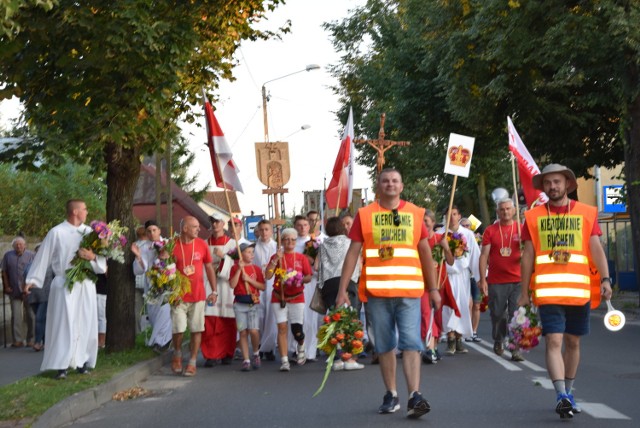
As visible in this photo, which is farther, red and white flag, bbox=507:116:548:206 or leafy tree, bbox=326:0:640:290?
leafy tree, bbox=326:0:640:290

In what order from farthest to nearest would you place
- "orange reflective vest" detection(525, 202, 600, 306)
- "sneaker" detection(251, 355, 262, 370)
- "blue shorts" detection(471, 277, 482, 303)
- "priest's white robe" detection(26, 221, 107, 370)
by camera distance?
"blue shorts" detection(471, 277, 482, 303) < "sneaker" detection(251, 355, 262, 370) < "priest's white robe" detection(26, 221, 107, 370) < "orange reflective vest" detection(525, 202, 600, 306)

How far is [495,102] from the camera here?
99.0 ft

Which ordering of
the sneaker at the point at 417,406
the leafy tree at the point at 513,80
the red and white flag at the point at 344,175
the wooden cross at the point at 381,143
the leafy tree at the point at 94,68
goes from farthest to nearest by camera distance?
the wooden cross at the point at 381,143, the leafy tree at the point at 513,80, the red and white flag at the point at 344,175, the leafy tree at the point at 94,68, the sneaker at the point at 417,406

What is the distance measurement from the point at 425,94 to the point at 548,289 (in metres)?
27.3

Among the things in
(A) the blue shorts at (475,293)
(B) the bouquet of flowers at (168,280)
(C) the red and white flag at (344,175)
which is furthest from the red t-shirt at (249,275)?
(A) the blue shorts at (475,293)

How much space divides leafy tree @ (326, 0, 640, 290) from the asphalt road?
34.4 ft

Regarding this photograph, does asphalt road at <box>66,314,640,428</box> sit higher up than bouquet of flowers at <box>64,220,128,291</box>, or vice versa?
bouquet of flowers at <box>64,220,128,291</box>

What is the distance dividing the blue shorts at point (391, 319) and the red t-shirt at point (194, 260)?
4907mm

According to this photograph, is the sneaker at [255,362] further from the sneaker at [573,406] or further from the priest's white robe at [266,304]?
the sneaker at [573,406]

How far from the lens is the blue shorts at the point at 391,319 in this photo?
9.19 metres

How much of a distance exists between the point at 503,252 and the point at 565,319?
503 centimetres

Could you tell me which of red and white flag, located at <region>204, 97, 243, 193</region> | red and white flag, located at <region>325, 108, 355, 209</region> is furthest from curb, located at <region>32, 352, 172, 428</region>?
red and white flag, located at <region>325, 108, 355, 209</region>

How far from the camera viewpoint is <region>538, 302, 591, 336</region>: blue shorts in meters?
9.05

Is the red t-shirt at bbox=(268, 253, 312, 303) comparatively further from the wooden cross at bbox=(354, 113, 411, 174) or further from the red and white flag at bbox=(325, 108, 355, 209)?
the wooden cross at bbox=(354, 113, 411, 174)
